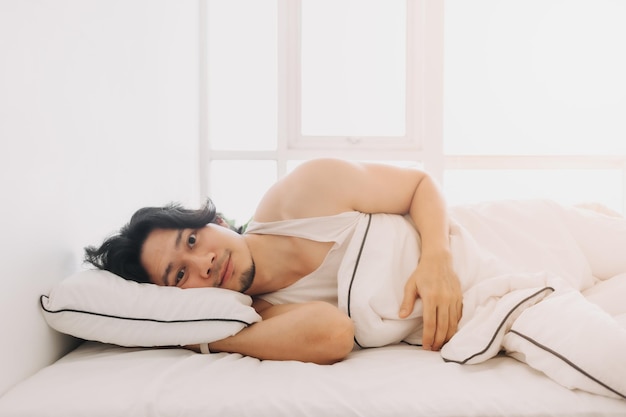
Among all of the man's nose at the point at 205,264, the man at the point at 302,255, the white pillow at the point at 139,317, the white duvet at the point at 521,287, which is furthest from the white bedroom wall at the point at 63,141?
the white duvet at the point at 521,287

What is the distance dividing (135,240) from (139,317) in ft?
0.87

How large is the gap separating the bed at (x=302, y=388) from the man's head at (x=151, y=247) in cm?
24

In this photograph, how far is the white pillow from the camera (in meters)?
1.14

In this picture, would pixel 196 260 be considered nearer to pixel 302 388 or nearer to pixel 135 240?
pixel 135 240

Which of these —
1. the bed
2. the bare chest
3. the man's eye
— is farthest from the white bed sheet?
the bare chest

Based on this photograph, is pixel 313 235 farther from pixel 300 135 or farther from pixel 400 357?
pixel 300 135

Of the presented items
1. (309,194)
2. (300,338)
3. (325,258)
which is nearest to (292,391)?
(300,338)

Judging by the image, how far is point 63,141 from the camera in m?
1.19

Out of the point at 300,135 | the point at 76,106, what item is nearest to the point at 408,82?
the point at 300,135

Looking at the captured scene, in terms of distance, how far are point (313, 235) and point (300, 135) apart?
66.7 inches

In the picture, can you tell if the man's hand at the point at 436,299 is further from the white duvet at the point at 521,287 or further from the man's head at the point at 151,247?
the man's head at the point at 151,247

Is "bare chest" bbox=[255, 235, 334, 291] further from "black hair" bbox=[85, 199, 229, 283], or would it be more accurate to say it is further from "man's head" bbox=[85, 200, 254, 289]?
"black hair" bbox=[85, 199, 229, 283]

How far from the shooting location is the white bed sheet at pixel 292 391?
2.82ft

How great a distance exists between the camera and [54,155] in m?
1.14
